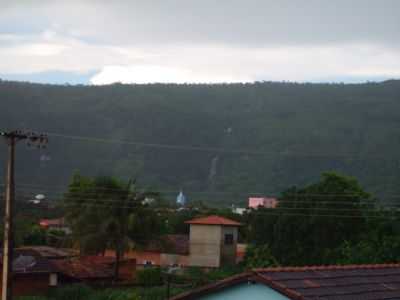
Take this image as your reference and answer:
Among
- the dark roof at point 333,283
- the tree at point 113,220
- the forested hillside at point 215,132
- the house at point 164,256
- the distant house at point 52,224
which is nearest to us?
the dark roof at point 333,283

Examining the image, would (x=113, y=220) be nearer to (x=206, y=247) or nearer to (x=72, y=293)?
(x=72, y=293)

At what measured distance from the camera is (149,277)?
50.7m

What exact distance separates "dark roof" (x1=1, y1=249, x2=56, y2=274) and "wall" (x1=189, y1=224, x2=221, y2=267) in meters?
18.5

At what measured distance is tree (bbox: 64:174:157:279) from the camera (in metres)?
53.3

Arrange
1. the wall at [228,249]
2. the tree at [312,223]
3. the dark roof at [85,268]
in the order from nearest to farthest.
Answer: the dark roof at [85,268], the tree at [312,223], the wall at [228,249]

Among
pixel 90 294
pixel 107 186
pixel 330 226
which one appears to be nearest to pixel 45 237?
pixel 107 186

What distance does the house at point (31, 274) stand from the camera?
44.7 m

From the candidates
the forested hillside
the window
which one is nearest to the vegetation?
the window

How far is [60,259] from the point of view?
51281mm

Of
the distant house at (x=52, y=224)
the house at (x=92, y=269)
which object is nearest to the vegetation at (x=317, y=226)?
the house at (x=92, y=269)

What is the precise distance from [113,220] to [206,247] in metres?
12.4

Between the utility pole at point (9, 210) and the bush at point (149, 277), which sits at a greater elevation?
the utility pole at point (9, 210)

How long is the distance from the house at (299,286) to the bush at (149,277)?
35455 millimetres

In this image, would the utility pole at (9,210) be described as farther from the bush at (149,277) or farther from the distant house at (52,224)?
the distant house at (52,224)
